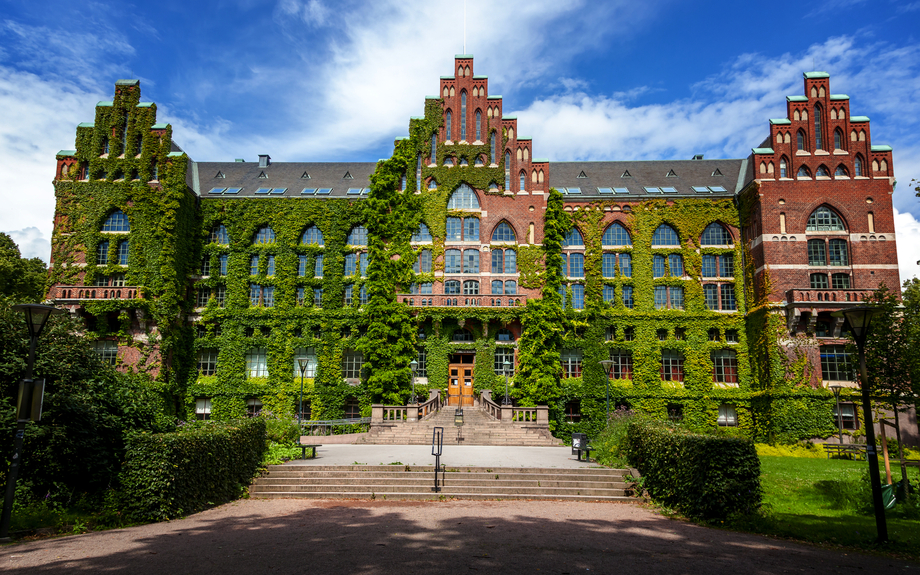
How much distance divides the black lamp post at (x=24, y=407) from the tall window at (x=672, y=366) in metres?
33.9

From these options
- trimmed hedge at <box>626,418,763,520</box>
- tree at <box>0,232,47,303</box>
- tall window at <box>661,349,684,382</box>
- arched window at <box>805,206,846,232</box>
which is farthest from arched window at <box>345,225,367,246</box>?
arched window at <box>805,206,846,232</box>

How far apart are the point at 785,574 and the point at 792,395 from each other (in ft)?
90.0

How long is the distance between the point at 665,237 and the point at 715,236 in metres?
3.35

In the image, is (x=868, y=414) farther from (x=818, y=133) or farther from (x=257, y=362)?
(x=257, y=362)

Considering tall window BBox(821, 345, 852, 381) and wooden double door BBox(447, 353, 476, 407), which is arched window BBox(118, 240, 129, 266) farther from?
tall window BBox(821, 345, 852, 381)

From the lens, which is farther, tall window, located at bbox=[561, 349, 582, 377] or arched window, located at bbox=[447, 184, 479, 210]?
arched window, located at bbox=[447, 184, 479, 210]

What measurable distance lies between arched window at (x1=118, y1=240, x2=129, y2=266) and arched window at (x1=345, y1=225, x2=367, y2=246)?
547 inches

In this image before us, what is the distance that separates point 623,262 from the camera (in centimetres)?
3875

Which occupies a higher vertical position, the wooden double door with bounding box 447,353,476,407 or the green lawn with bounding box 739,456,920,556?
the wooden double door with bounding box 447,353,476,407

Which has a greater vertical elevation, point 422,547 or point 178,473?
point 178,473

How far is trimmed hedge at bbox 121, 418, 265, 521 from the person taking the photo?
1306cm

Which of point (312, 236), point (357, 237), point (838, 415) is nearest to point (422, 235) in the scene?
point (357, 237)

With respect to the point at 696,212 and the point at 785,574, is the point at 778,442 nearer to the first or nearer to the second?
the point at 696,212

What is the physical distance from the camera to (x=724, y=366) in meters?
36.8
